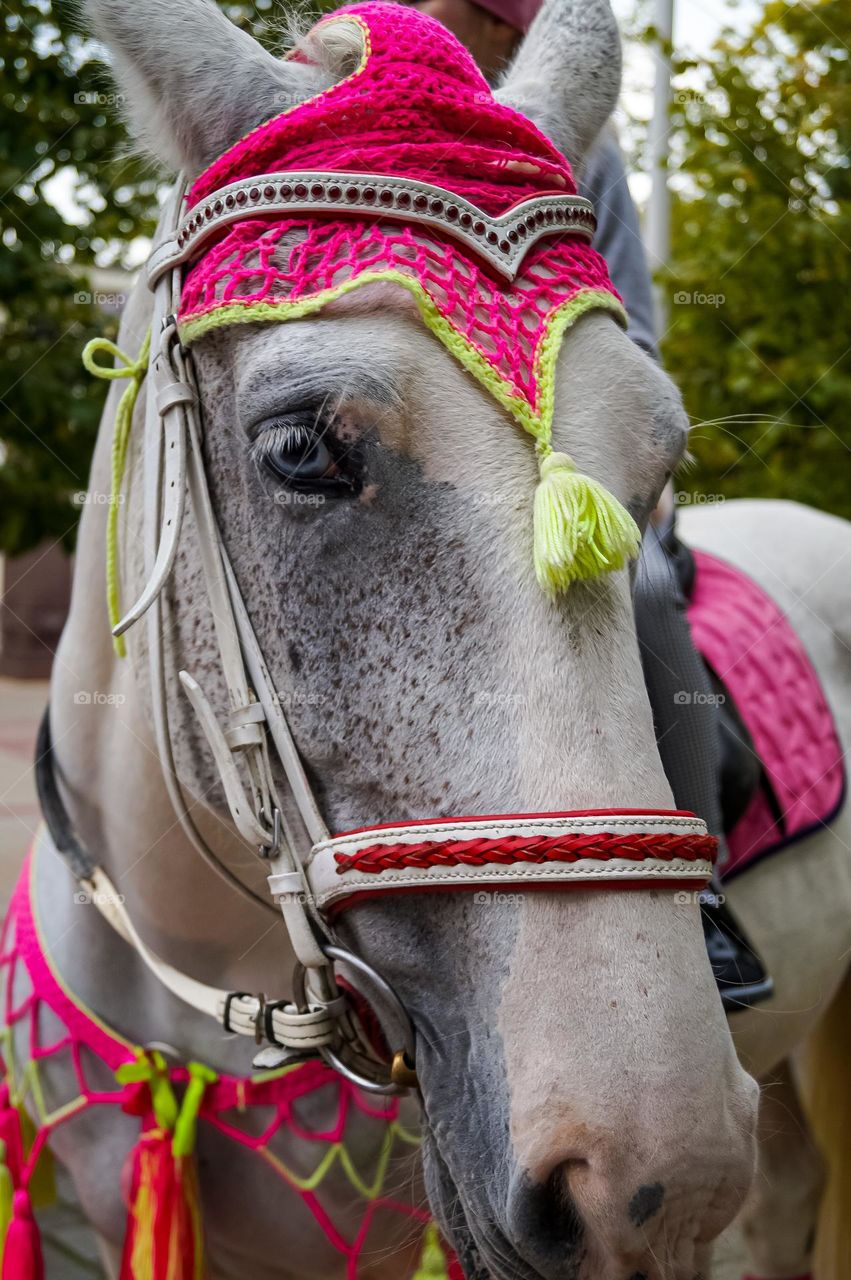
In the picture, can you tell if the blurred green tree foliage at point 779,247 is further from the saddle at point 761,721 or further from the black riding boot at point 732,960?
the black riding boot at point 732,960

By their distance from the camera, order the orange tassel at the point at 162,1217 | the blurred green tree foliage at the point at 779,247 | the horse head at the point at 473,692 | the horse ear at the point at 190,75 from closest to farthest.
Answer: the horse head at the point at 473,692 < the horse ear at the point at 190,75 < the orange tassel at the point at 162,1217 < the blurred green tree foliage at the point at 779,247

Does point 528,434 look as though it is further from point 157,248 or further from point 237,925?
point 237,925

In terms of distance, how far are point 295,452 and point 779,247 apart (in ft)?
13.9

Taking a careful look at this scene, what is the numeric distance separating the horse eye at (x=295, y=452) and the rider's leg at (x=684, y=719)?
2.84 feet

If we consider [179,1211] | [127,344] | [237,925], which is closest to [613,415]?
[127,344]

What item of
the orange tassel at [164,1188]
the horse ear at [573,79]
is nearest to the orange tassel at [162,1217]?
the orange tassel at [164,1188]

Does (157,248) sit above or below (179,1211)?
above

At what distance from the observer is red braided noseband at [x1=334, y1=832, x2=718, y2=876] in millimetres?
1136

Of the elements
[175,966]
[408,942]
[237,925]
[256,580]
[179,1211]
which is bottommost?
[179,1211]

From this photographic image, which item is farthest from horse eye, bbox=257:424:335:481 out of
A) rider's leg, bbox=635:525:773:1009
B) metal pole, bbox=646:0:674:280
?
metal pole, bbox=646:0:674:280

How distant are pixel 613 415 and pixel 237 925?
1.01 meters

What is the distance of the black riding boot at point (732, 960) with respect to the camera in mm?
2102

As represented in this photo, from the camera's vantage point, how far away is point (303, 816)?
1413 mm

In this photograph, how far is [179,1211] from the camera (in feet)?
6.00
